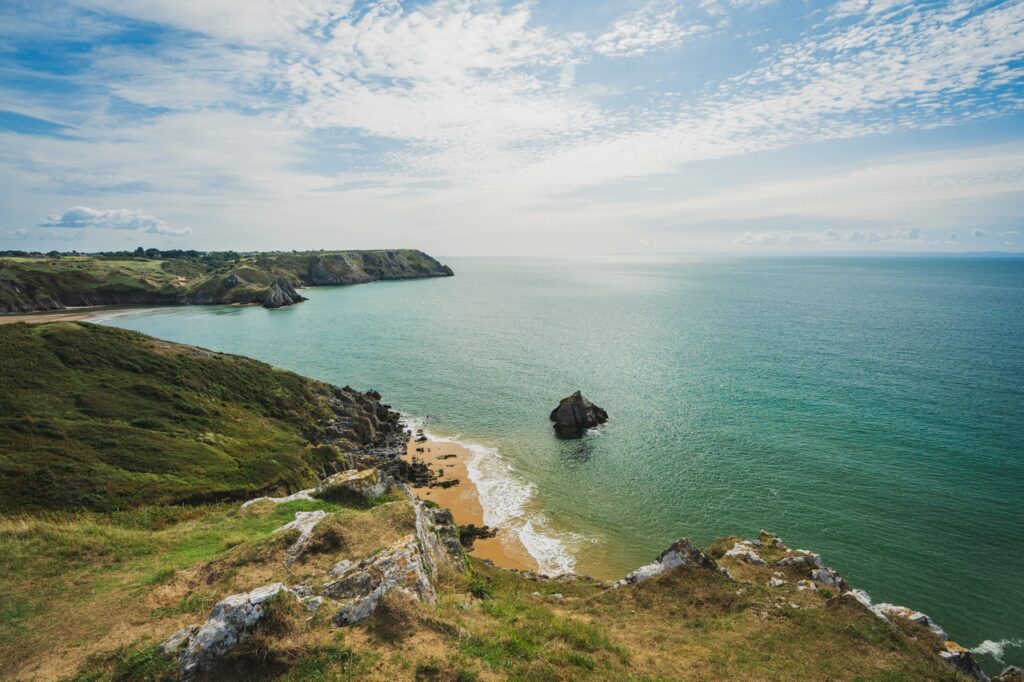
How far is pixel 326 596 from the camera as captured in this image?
18.9 m

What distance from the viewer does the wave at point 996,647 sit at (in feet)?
89.6

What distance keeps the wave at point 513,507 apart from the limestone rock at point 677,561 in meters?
12.7

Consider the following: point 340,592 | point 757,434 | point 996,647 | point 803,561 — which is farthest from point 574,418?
point 340,592

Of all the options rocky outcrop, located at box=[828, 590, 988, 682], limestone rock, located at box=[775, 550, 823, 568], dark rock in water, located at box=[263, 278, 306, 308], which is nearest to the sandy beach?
limestone rock, located at box=[775, 550, 823, 568]

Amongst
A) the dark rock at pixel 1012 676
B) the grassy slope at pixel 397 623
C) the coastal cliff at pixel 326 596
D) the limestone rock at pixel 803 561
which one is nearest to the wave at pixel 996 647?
the dark rock at pixel 1012 676

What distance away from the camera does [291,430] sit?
5581cm

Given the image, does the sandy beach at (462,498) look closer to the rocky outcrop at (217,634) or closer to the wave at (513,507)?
the wave at (513,507)

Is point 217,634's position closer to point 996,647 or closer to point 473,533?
point 473,533

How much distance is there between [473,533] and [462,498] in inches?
265

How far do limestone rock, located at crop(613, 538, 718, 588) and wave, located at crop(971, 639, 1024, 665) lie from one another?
17.9m

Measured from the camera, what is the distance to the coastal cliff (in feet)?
51.8

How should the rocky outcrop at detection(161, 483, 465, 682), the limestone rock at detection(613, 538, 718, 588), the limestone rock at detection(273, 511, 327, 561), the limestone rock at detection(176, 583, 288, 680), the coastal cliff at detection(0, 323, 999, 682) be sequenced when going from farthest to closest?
the limestone rock at detection(613, 538, 718, 588) < the limestone rock at detection(273, 511, 327, 561) < the coastal cliff at detection(0, 323, 999, 682) < the rocky outcrop at detection(161, 483, 465, 682) < the limestone rock at detection(176, 583, 288, 680)

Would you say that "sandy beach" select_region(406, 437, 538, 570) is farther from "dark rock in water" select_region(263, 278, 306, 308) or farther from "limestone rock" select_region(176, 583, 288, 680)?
"dark rock in water" select_region(263, 278, 306, 308)

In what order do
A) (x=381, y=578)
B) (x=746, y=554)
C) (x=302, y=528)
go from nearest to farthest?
(x=381, y=578)
(x=302, y=528)
(x=746, y=554)
